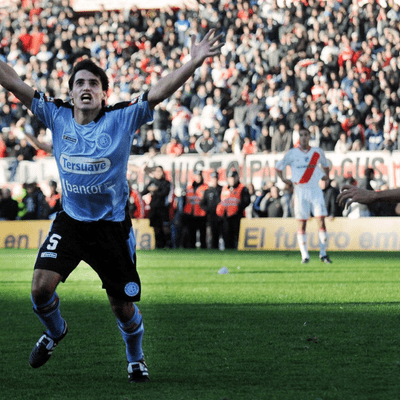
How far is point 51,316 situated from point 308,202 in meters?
11.6

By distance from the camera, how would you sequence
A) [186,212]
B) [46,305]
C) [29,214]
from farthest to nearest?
1. [29,214]
2. [186,212]
3. [46,305]

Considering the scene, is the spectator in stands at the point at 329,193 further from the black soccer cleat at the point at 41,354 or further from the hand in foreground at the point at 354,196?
the hand in foreground at the point at 354,196

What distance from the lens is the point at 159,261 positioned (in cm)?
1866

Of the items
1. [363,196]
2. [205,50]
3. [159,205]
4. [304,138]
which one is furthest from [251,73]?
[363,196]

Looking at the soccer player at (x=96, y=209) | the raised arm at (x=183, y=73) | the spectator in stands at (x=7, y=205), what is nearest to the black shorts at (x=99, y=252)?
the soccer player at (x=96, y=209)

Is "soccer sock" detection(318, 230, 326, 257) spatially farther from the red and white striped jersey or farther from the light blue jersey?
the light blue jersey

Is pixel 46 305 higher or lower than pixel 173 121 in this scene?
lower

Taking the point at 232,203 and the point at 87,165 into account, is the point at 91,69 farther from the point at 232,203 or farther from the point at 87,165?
the point at 232,203

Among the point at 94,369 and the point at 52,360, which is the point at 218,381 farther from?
the point at 52,360

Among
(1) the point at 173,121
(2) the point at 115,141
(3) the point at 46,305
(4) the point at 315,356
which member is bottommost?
(4) the point at 315,356

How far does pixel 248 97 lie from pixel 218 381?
19827 millimetres

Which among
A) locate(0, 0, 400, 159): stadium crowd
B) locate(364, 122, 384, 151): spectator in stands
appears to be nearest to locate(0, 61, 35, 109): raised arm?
locate(0, 0, 400, 159): stadium crowd

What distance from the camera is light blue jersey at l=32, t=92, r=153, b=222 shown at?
243 inches

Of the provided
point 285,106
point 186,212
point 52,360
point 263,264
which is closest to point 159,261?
point 263,264
